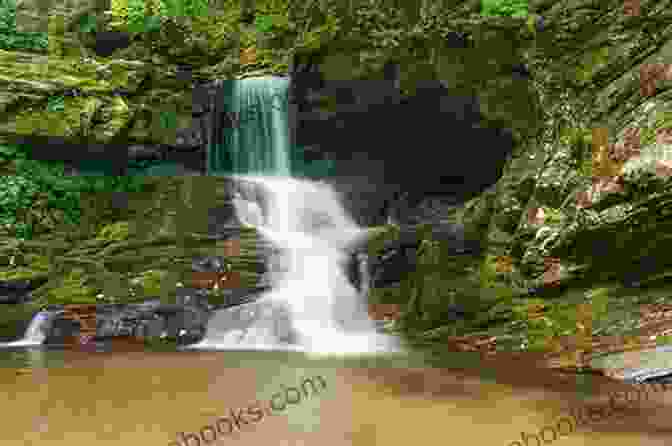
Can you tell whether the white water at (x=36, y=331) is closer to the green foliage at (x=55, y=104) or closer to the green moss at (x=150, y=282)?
the green moss at (x=150, y=282)

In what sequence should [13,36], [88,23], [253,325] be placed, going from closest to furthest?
[253,325] → [13,36] → [88,23]

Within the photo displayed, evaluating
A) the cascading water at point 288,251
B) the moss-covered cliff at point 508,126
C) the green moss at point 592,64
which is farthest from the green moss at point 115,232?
the green moss at point 592,64

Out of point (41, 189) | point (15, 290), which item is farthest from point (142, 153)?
point (15, 290)

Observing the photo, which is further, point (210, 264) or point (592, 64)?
point (210, 264)

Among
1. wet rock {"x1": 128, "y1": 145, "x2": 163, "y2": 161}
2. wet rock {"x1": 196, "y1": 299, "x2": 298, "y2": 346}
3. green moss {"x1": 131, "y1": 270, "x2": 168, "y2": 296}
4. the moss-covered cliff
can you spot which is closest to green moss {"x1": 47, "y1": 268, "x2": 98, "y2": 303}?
the moss-covered cliff

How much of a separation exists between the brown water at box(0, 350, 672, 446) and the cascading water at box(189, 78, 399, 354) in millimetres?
1814

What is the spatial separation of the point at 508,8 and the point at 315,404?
8.70m

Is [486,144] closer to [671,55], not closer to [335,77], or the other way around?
[335,77]

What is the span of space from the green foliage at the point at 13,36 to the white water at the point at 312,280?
26.0 ft

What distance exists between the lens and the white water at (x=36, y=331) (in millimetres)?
10609

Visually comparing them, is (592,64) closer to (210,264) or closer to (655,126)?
(655,126)

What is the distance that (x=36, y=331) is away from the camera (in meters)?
10.9

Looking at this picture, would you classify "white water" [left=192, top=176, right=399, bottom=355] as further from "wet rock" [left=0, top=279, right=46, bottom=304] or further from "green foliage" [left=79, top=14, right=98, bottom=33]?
"green foliage" [left=79, top=14, right=98, bottom=33]

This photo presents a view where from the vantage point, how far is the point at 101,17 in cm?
2227
